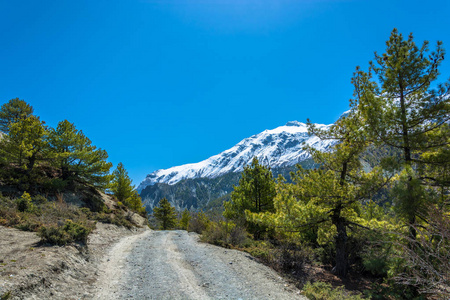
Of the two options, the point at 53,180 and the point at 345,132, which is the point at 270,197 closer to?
the point at 345,132

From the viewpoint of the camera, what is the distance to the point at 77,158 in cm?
2342

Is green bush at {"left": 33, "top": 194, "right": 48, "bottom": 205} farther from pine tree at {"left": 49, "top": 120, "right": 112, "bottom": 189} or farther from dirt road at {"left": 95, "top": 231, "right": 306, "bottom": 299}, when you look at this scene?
dirt road at {"left": 95, "top": 231, "right": 306, "bottom": 299}

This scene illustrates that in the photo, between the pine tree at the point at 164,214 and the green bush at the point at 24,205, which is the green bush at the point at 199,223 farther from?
the pine tree at the point at 164,214

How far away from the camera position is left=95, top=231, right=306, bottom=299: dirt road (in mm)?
6742

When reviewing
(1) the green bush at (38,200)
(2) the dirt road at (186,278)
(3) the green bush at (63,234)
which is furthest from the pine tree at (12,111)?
(2) the dirt road at (186,278)

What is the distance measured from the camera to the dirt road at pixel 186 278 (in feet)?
22.1

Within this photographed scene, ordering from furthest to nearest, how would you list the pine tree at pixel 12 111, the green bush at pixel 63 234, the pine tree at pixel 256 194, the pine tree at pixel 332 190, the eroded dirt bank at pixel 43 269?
the pine tree at pixel 12 111 < the pine tree at pixel 256 194 < the pine tree at pixel 332 190 < the green bush at pixel 63 234 < the eroded dirt bank at pixel 43 269

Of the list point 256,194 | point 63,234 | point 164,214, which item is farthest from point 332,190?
point 164,214

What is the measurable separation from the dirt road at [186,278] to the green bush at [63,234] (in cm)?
166

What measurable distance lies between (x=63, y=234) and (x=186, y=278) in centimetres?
550

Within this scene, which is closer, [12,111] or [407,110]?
[407,110]

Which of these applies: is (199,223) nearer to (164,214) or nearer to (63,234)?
(63,234)

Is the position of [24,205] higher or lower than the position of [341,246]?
higher

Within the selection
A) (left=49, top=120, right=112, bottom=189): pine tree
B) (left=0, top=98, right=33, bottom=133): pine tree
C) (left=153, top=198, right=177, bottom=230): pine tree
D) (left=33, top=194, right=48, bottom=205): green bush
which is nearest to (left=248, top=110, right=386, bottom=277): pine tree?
(left=33, top=194, right=48, bottom=205): green bush
